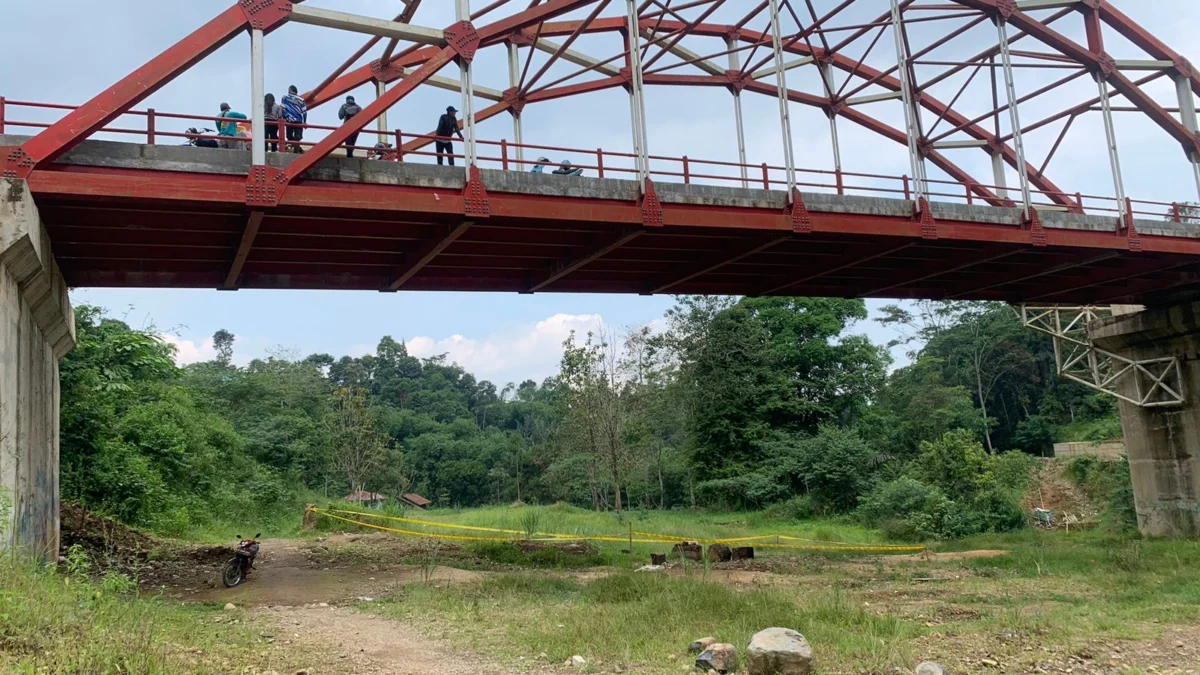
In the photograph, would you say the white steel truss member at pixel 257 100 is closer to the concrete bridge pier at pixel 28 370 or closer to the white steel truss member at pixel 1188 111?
the concrete bridge pier at pixel 28 370

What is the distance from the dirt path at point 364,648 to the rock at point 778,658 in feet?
7.17

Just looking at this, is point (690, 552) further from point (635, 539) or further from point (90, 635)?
point (90, 635)

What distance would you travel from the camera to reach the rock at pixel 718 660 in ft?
28.7

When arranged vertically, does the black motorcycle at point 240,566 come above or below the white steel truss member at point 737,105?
below

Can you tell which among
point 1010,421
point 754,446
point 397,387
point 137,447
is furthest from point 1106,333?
point 397,387

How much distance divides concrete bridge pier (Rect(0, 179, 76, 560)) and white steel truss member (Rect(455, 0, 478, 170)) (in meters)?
6.58

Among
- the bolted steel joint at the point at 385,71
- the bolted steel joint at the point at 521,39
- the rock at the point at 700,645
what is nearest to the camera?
the rock at the point at 700,645

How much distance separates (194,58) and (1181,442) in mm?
28074

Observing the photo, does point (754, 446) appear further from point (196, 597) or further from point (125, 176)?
point (125, 176)

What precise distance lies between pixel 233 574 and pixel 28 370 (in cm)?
558

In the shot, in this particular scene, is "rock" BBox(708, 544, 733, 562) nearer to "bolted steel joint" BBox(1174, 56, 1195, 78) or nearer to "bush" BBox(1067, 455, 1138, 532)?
"bush" BBox(1067, 455, 1138, 532)

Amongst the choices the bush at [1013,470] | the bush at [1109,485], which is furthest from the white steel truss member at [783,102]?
the bush at [1013,470]

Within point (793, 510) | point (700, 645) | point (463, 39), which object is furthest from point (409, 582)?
point (793, 510)

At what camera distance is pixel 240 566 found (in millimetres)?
16594
